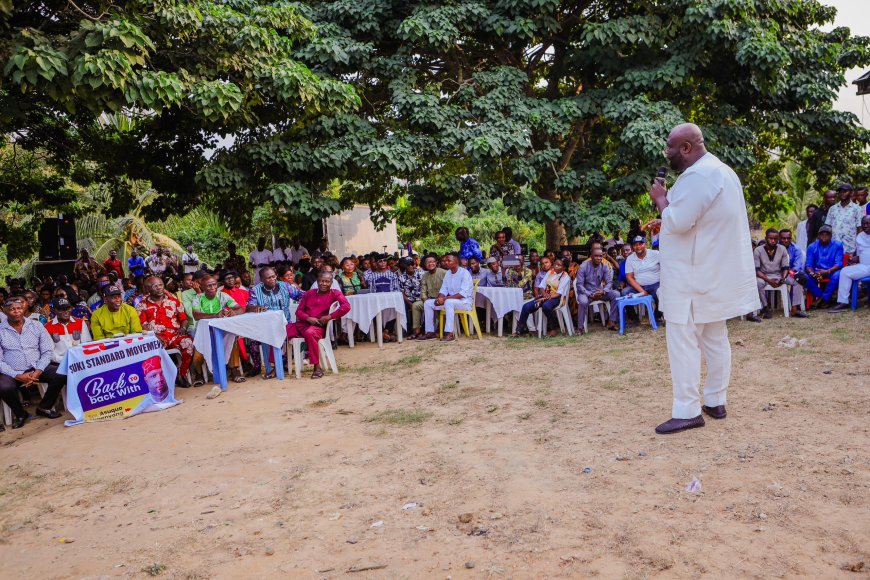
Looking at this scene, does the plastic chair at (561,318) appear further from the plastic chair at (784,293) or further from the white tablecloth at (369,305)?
the plastic chair at (784,293)

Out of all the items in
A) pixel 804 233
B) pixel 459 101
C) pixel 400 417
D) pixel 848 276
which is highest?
pixel 459 101

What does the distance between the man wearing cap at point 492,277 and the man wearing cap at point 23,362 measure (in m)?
6.39

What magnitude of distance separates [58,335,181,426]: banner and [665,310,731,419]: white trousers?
5.55 metres

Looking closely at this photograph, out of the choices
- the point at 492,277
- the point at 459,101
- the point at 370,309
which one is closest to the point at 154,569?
the point at 370,309

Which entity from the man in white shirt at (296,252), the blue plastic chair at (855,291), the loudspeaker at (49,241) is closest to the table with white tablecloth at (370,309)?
the man in white shirt at (296,252)

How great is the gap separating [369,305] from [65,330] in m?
4.22

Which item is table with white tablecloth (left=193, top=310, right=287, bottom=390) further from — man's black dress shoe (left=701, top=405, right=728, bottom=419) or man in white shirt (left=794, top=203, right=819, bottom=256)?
man in white shirt (left=794, top=203, right=819, bottom=256)

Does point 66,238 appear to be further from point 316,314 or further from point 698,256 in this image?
point 698,256

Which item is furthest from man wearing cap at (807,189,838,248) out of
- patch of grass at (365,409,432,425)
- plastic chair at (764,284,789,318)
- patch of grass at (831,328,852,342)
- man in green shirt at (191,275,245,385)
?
man in green shirt at (191,275,245,385)

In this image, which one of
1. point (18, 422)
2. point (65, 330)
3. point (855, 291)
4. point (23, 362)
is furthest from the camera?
point (855, 291)

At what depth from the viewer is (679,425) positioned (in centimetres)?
486

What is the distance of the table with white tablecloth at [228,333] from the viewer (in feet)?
26.7

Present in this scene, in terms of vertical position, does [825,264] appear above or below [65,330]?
below

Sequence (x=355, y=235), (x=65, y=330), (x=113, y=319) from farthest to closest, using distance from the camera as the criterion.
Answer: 1. (x=355, y=235)
2. (x=65, y=330)
3. (x=113, y=319)
